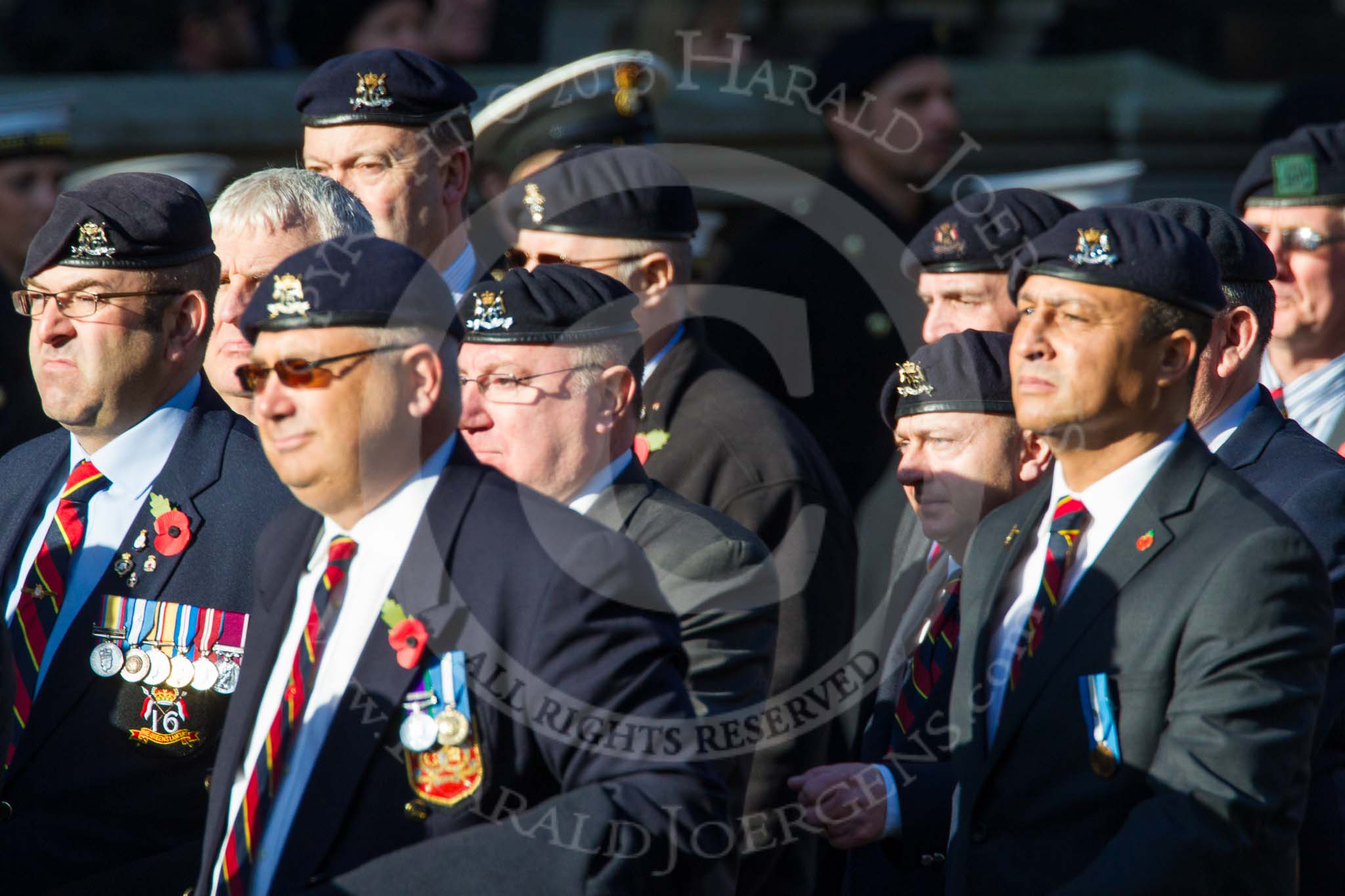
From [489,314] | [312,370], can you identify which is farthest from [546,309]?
[312,370]

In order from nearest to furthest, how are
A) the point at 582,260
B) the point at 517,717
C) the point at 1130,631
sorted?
the point at 517,717
the point at 1130,631
the point at 582,260

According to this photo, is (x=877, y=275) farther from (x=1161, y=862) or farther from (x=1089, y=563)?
(x=1161, y=862)

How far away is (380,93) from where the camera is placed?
16.3ft

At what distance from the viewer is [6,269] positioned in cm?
668

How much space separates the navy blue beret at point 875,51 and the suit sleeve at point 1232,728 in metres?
3.43

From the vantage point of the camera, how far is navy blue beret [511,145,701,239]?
191 inches

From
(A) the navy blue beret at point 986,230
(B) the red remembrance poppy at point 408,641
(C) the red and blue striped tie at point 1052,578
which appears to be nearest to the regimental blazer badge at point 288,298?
(B) the red remembrance poppy at point 408,641

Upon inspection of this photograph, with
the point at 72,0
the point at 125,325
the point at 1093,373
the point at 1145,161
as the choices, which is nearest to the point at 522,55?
the point at 72,0

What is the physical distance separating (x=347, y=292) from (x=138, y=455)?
121 centimetres

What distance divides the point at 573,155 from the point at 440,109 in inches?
15.3

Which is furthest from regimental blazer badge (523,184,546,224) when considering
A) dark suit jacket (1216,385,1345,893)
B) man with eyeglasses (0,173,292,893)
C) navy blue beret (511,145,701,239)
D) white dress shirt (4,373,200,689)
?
dark suit jacket (1216,385,1345,893)

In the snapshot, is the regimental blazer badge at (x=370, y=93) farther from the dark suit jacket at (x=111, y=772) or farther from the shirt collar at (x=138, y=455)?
the dark suit jacket at (x=111, y=772)

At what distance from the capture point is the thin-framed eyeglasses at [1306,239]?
5184 millimetres

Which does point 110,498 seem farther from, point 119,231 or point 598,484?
point 598,484
